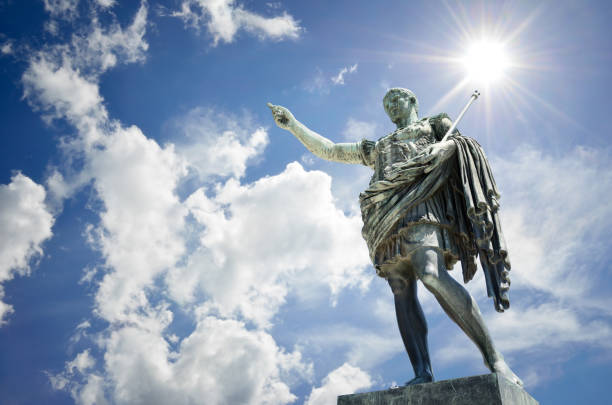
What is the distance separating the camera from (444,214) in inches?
270

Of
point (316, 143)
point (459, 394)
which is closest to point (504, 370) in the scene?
point (459, 394)

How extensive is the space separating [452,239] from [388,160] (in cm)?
150

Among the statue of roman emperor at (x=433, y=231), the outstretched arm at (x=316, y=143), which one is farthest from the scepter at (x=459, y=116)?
the outstretched arm at (x=316, y=143)

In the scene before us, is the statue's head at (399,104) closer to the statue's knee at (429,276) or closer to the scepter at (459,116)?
the scepter at (459,116)

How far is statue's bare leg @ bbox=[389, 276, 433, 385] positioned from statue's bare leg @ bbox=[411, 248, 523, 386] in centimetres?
47

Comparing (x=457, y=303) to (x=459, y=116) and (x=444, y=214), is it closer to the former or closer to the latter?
(x=444, y=214)

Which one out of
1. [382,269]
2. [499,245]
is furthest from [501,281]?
[382,269]

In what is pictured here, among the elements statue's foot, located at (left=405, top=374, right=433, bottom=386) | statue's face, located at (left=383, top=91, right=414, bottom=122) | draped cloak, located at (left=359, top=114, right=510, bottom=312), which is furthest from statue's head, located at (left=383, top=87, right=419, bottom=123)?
statue's foot, located at (left=405, top=374, right=433, bottom=386)

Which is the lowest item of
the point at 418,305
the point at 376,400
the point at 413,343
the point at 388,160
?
the point at 376,400

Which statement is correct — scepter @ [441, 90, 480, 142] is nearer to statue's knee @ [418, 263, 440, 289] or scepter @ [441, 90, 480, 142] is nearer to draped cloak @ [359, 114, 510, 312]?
draped cloak @ [359, 114, 510, 312]

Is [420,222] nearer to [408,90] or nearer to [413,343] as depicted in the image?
[413,343]

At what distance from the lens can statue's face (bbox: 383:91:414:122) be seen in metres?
8.15

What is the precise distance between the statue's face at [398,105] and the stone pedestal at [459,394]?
429 centimetres

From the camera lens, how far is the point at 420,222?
657 cm
